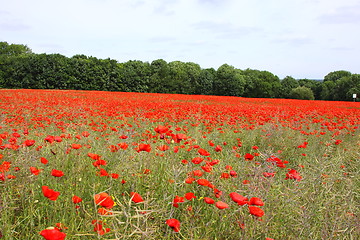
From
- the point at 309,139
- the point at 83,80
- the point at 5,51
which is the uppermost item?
the point at 5,51

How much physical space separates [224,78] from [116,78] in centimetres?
2343

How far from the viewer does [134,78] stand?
47.5 metres

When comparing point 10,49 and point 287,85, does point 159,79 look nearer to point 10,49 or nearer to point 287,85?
point 10,49

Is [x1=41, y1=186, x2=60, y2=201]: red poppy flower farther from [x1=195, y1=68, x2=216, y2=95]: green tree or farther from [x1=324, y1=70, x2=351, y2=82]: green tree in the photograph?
[x1=324, y1=70, x2=351, y2=82]: green tree

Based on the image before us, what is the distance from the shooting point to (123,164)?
298 cm

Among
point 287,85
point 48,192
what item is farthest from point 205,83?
point 48,192

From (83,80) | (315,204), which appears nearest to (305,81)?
(83,80)

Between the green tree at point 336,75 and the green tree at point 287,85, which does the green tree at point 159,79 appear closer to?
the green tree at point 287,85

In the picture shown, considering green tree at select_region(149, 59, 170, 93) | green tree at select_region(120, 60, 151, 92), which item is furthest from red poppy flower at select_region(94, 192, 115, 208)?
green tree at select_region(149, 59, 170, 93)

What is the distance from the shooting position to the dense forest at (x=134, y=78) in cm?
4250

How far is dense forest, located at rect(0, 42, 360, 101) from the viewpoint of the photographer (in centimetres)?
4250

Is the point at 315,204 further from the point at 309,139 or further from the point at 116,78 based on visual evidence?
the point at 116,78

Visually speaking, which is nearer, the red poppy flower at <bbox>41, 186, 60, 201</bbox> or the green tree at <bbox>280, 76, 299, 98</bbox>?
the red poppy flower at <bbox>41, 186, 60, 201</bbox>

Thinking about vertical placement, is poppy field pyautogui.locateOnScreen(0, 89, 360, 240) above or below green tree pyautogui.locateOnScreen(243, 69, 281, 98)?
below
